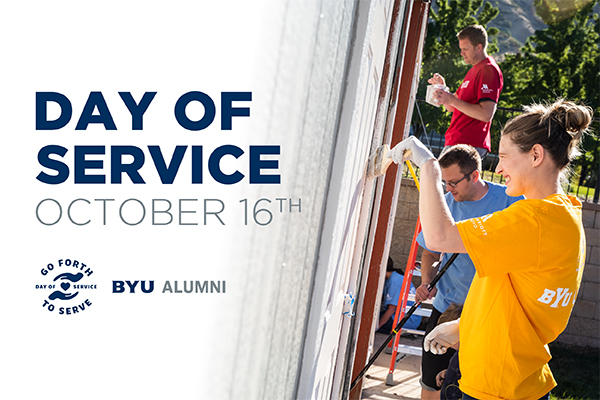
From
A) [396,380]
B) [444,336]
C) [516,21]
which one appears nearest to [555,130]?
[444,336]

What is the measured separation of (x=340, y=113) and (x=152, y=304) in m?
0.62

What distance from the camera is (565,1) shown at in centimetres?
2125

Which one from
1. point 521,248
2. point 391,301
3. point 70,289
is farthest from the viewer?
point 391,301

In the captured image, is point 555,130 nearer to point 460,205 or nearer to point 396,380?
point 460,205

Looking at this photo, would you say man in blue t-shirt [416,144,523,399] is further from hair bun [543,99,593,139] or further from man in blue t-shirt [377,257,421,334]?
man in blue t-shirt [377,257,421,334]

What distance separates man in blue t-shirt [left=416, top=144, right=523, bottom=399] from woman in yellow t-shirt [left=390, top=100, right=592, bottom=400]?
3.61ft

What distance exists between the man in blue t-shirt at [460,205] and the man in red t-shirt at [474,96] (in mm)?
606

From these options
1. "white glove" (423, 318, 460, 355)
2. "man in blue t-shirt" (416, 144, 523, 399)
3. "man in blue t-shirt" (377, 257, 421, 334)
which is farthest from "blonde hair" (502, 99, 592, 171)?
"man in blue t-shirt" (377, 257, 421, 334)

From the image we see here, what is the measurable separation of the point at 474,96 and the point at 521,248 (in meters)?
2.44

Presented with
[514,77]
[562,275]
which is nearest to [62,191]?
[562,275]

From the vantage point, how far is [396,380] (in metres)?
4.86

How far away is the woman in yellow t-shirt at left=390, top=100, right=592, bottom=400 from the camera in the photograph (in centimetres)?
160

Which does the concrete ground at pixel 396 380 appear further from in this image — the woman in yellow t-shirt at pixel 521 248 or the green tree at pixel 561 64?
the green tree at pixel 561 64

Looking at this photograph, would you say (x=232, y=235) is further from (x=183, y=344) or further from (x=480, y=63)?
(x=480, y=63)
